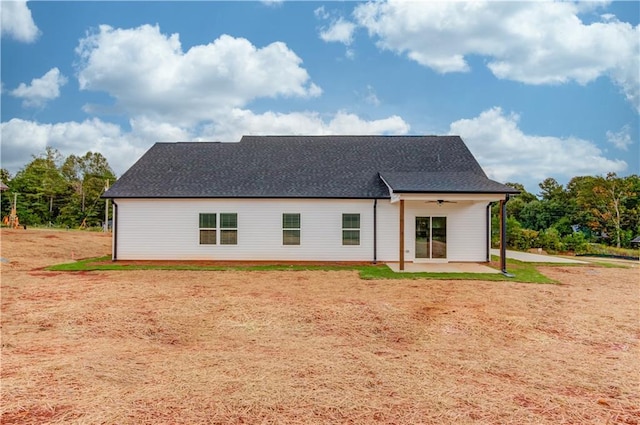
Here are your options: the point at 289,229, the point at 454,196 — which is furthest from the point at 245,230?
the point at 454,196

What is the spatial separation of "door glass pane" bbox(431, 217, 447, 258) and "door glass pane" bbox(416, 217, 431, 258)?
0.24 m

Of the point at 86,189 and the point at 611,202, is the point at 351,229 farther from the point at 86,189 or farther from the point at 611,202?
the point at 86,189

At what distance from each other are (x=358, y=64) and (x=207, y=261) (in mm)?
14054

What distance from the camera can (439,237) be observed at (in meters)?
16.2

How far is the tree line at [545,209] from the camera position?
78.0 feet

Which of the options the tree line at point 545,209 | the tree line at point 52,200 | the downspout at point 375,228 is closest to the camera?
the downspout at point 375,228

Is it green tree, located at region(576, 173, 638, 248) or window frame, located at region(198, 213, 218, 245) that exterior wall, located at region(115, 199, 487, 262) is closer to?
window frame, located at region(198, 213, 218, 245)

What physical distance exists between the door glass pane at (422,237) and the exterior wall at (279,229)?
23 cm

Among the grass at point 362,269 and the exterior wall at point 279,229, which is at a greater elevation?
the exterior wall at point 279,229

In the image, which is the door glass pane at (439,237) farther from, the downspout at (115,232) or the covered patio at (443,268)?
the downspout at (115,232)

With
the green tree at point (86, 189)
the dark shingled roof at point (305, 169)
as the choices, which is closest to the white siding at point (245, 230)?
the dark shingled roof at point (305, 169)

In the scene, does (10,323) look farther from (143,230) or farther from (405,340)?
(143,230)

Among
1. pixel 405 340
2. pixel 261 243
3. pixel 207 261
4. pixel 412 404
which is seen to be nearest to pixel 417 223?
pixel 261 243

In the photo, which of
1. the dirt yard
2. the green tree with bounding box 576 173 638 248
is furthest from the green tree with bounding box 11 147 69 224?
the green tree with bounding box 576 173 638 248
